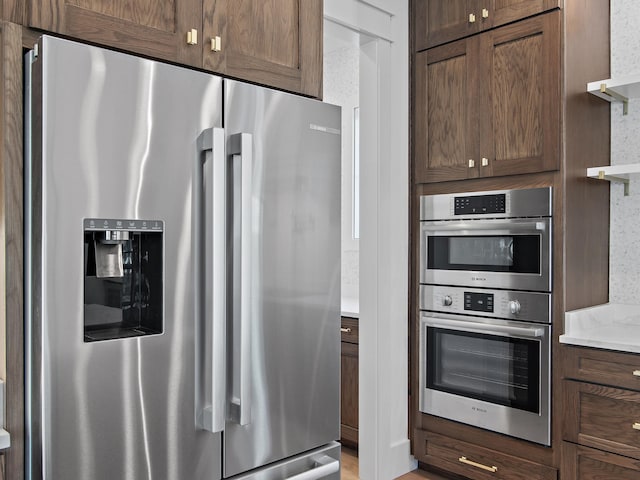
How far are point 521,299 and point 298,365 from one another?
4.65ft

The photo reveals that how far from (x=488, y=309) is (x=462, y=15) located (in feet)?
4.94

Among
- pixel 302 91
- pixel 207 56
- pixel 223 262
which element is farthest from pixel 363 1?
pixel 223 262

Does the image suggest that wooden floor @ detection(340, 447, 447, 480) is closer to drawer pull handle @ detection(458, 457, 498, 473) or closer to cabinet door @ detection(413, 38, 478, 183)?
drawer pull handle @ detection(458, 457, 498, 473)

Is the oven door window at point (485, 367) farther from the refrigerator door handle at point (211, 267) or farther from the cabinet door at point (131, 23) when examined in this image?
the cabinet door at point (131, 23)

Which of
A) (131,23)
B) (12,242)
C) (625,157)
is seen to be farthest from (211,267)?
(625,157)

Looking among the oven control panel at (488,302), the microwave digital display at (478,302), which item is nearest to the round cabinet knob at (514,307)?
the oven control panel at (488,302)

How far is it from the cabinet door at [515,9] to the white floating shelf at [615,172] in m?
0.77

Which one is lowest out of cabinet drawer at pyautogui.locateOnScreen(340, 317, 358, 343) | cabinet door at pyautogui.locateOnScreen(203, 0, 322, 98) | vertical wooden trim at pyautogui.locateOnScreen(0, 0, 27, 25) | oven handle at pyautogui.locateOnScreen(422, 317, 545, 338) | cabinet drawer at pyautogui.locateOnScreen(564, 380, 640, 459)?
cabinet drawer at pyautogui.locateOnScreen(564, 380, 640, 459)

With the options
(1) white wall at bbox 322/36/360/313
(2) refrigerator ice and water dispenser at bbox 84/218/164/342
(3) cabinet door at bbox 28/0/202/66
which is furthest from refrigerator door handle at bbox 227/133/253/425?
(1) white wall at bbox 322/36/360/313

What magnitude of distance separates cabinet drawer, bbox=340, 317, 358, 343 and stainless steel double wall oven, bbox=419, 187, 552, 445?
1.62 feet

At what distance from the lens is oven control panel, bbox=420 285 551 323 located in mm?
2543

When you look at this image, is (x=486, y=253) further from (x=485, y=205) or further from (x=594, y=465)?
(x=594, y=465)

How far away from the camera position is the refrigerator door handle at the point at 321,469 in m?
1.60

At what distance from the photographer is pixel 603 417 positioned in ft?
7.61
